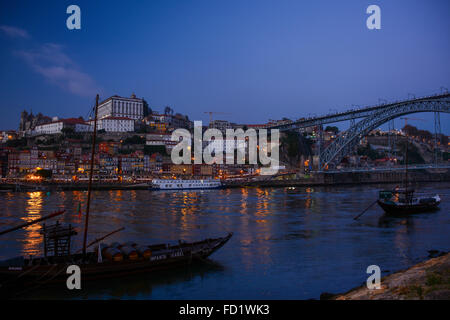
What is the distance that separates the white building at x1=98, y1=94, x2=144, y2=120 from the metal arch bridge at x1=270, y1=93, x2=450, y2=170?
179 feet

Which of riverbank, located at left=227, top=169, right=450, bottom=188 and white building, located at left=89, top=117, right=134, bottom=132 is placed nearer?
riverbank, located at left=227, top=169, right=450, bottom=188

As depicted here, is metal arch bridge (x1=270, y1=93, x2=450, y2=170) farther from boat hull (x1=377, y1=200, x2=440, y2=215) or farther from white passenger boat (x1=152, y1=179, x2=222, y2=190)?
boat hull (x1=377, y1=200, x2=440, y2=215)

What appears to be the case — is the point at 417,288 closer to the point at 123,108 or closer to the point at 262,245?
the point at 262,245

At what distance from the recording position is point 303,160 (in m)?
81.8

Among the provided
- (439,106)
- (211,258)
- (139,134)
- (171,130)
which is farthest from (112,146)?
(211,258)

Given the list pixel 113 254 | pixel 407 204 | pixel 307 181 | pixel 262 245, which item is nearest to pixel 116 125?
pixel 307 181

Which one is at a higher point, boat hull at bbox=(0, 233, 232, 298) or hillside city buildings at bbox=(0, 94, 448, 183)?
hillside city buildings at bbox=(0, 94, 448, 183)

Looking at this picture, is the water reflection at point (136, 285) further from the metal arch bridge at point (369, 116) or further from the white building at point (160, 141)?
the white building at point (160, 141)

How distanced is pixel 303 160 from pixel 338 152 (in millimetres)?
25343

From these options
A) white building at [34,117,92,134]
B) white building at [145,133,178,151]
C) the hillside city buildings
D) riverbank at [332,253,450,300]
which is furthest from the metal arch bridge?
white building at [34,117,92,134]

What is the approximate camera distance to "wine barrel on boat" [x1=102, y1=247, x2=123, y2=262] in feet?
34.3

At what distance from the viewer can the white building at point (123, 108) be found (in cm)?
10119

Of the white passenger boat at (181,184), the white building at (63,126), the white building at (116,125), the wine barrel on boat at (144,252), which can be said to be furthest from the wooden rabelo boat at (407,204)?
the white building at (63,126)

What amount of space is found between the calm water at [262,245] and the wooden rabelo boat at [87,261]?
333mm
